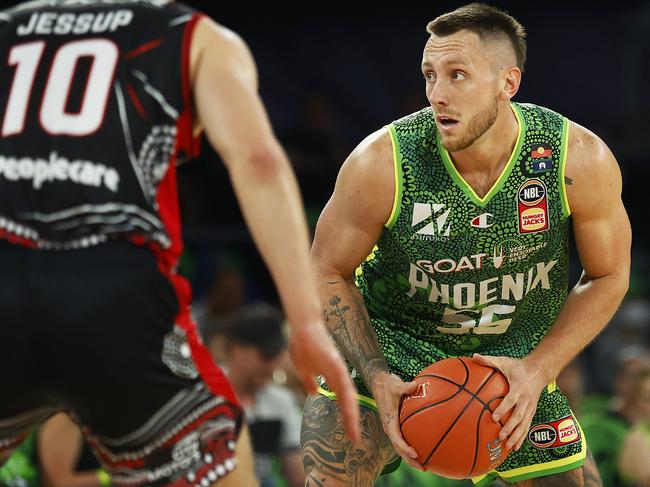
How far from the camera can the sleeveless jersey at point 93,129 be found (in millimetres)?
2867

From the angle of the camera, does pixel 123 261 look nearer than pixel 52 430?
Yes

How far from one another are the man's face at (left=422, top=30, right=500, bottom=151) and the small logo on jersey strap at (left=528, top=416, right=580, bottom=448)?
122 cm

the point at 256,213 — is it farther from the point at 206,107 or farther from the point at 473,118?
the point at 473,118

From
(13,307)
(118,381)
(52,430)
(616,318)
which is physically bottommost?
(616,318)

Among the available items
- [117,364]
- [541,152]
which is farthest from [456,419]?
[117,364]

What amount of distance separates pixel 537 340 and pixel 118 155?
2.38m

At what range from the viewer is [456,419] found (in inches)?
158

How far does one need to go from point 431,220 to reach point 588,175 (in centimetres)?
64

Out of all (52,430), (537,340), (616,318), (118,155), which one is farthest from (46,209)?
(616,318)

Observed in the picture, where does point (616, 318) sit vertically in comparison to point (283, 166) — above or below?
below

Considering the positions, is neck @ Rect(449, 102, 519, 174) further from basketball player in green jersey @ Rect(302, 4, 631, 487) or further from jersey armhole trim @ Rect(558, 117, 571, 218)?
jersey armhole trim @ Rect(558, 117, 571, 218)

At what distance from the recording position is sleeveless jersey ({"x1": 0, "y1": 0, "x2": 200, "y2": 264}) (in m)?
2.87

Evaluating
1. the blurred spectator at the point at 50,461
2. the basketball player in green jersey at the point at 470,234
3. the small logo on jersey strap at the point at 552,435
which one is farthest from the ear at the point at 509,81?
the blurred spectator at the point at 50,461

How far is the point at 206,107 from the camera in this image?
2.88 metres
